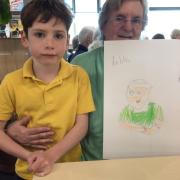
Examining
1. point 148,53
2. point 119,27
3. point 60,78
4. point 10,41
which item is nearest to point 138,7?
point 119,27

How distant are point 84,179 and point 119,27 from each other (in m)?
0.65

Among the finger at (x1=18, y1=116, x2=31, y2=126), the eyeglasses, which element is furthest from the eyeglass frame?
the finger at (x1=18, y1=116, x2=31, y2=126)

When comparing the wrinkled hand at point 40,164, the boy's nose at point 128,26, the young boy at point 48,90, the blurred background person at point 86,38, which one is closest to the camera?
the wrinkled hand at point 40,164

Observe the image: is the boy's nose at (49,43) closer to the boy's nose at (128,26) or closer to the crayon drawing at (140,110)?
the crayon drawing at (140,110)

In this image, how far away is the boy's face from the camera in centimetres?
91

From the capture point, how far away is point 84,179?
0.77 meters

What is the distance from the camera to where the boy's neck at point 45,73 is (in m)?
0.99

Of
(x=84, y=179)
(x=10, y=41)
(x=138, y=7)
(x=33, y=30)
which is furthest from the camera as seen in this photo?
(x=10, y=41)

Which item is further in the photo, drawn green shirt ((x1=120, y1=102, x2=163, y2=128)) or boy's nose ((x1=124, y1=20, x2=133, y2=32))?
boy's nose ((x1=124, y1=20, x2=133, y2=32))

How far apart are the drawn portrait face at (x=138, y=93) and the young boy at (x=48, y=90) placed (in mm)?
136

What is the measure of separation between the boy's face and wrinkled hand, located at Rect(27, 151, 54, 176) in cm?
29

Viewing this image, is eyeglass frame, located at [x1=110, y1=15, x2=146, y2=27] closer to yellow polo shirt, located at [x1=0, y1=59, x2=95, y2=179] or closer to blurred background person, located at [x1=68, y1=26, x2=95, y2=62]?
yellow polo shirt, located at [x1=0, y1=59, x2=95, y2=179]

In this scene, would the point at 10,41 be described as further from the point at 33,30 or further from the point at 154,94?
the point at 154,94

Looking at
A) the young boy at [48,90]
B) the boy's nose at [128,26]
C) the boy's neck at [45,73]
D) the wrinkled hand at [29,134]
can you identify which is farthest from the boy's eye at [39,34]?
the boy's nose at [128,26]
